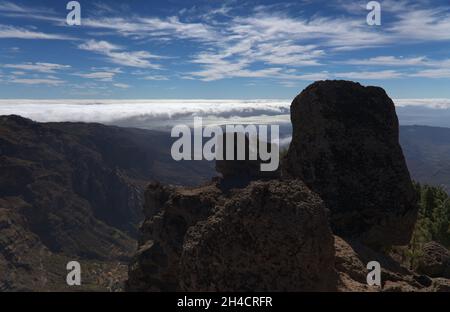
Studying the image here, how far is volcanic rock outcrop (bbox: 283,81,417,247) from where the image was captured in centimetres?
3225

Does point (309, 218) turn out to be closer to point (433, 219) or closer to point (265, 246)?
point (265, 246)

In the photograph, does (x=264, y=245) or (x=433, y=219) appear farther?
(x=433, y=219)

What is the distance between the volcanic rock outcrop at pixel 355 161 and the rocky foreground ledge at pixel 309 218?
2.9 inches

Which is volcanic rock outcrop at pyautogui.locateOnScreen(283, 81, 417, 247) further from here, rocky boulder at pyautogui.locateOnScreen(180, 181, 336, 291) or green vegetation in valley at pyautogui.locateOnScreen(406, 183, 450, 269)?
green vegetation in valley at pyautogui.locateOnScreen(406, 183, 450, 269)

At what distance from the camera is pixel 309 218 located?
1980cm

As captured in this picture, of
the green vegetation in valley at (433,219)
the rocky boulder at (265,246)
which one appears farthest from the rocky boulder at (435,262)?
the green vegetation in valley at (433,219)

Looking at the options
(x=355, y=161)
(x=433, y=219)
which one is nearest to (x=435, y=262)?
(x=355, y=161)

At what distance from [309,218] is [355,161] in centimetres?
1482

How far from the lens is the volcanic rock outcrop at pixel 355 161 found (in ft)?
106

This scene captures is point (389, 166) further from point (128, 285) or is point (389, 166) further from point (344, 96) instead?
point (128, 285)

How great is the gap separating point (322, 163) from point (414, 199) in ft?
22.9

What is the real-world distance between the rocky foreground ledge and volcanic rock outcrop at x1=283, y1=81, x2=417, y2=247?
0.07 metres

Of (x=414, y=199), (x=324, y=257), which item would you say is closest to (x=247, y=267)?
(x=324, y=257)

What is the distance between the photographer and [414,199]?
3284 cm
